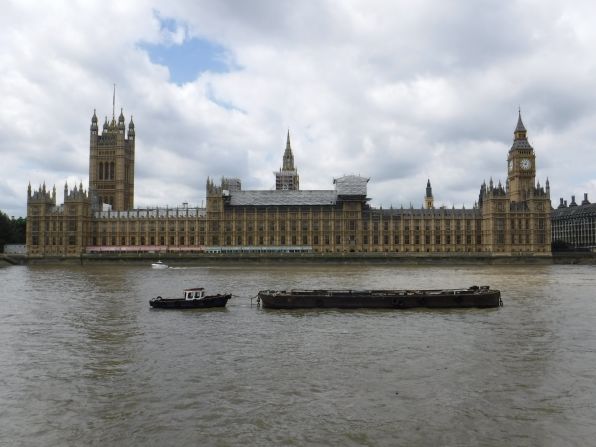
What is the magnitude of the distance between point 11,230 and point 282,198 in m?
77.1

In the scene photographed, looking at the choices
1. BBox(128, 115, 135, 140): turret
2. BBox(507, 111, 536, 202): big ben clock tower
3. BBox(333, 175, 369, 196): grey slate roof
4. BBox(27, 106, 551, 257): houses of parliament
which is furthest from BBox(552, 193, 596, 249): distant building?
BBox(128, 115, 135, 140): turret

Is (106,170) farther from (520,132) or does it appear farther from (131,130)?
(520,132)

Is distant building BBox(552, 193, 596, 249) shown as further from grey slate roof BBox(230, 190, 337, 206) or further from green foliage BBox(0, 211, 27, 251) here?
green foliage BBox(0, 211, 27, 251)

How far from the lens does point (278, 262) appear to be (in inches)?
4966

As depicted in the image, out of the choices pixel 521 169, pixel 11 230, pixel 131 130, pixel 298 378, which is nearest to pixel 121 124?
pixel 131 130

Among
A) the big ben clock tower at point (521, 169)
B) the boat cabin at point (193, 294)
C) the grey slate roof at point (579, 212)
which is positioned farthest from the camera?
the grey slate roof at point (579, 212)

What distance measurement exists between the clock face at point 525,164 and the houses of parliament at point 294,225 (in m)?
9.35

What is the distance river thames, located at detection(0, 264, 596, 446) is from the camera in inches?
674

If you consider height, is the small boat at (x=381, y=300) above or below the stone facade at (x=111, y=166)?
below

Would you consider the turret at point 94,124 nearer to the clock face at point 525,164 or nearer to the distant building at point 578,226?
the clock face at point 525,164

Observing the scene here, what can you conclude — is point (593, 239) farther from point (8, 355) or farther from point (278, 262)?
point (8, 355)

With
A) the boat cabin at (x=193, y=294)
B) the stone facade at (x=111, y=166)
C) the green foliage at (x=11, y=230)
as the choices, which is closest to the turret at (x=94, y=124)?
the stone facade at (x=111, y=166)

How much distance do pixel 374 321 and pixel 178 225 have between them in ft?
381

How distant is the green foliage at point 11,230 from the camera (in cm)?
14412
